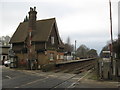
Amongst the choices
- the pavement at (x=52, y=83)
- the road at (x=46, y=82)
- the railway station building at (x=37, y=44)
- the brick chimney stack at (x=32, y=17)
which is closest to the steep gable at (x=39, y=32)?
the railway station building at (x=37, y=44)

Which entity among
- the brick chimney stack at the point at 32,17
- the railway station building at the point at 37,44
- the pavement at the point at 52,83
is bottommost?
the pavement at the point at 52,83

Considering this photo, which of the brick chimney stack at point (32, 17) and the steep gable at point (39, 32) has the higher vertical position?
the brick chimney stack at point (32, 17)

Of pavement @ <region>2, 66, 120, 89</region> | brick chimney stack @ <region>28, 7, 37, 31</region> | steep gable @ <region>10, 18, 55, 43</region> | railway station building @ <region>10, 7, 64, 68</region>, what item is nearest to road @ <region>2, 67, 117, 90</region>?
pavement @ <region>2, 66, 120, 89</region>

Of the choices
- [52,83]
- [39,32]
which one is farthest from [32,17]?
[52,83]

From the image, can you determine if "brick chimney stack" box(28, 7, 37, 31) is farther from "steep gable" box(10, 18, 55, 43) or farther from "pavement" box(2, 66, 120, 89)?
"pavement" box(2, 66, 120, 89)

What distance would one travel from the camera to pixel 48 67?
34312 millimetres

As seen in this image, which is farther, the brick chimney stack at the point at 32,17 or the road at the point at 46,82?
the brick chimney stack at the point at 32,17

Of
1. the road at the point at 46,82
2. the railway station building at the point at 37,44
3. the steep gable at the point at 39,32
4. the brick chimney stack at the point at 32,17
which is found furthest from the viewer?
the brick chimney stack at the point at 32,17

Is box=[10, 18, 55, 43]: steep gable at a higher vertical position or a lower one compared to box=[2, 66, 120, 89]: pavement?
higher

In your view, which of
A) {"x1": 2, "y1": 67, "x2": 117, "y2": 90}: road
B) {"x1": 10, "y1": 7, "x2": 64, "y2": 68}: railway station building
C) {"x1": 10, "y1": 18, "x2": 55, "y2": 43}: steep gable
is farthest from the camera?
{"x1": 10, "y1": 18, "x2": 55, "y2": 43}: steep gable

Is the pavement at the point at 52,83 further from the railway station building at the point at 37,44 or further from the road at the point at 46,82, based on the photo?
the railway station building at the point at 37,44

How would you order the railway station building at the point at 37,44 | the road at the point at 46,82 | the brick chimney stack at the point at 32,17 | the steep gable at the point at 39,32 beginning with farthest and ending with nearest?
the brick chimney stack at the point at 32,17
the steep gable at the point at 39,32
the railway station building at the point at 37,44
the road at the point at 46,82

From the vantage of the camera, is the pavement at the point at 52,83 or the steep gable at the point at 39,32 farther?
the steep gable at the point at 39,32

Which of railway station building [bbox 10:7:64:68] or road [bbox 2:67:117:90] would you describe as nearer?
road [bbox 2:67:117:90]
